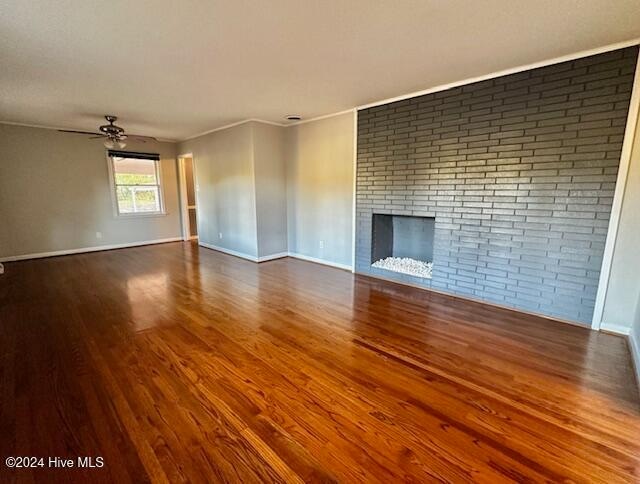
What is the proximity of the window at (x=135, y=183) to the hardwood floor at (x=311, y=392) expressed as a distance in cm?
359

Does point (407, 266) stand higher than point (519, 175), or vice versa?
point (519, 175)

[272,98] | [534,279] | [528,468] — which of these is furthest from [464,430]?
[272,98]

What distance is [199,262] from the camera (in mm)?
5359

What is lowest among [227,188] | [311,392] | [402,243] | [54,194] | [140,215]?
[311,392]

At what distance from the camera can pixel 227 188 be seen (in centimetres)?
578

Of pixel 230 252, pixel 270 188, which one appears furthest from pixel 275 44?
pixel 230 252

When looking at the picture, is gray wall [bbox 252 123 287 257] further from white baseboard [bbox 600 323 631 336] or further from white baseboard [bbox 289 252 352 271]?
white baseboard [bbox 600 323 631 336]

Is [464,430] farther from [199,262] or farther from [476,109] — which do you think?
[199,262]

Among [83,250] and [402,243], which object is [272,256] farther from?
[83,250]

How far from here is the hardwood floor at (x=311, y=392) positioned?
4.78 feet

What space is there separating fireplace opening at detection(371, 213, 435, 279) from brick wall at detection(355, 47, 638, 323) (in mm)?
357

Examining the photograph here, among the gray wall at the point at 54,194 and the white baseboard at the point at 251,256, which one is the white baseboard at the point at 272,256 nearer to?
the white baseboard at the point at 251,256

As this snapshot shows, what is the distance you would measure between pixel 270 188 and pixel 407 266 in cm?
273

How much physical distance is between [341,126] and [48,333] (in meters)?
4.29
